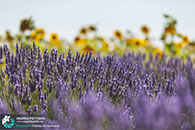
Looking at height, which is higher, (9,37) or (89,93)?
(9,37)

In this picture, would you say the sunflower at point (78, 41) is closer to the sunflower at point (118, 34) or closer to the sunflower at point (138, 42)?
the sunflower at point (118, 34)

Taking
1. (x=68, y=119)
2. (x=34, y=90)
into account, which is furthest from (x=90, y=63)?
(x=68, y=119)

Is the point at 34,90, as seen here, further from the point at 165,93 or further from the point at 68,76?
the point at 165,93

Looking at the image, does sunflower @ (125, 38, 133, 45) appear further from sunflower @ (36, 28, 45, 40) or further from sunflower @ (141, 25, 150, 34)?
sunflower @ (36, 28, 45, 40)

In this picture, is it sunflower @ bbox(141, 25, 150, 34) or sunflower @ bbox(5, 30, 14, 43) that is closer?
sunflower @ bbox(5, 30, 14, 43)

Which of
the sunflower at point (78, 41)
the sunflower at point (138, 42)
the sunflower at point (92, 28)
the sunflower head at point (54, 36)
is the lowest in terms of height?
A: the sunflower at point (138, 42)

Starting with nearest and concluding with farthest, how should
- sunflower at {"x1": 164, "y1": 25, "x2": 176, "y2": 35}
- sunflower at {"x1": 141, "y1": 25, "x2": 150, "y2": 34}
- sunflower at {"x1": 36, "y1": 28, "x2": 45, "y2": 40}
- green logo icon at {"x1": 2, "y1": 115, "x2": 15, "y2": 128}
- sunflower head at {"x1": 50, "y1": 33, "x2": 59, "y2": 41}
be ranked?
green logo icon at {"x1": 2, "y1": 115, "x2": 15, "y2": 128} < sunflower at {"x1": 164, "y1": 25, "x2": 176, "y2": 35} < sunflower at {"x1": 36, "y1": 28, "x2": 45, "y2": 40} < sunflower head at {"x1": 50, "y1": 33, "x2": 59, "y2": 41} < sunflower at {"x1": 141, "y1": 25, "x2": 150, "y2": 34}

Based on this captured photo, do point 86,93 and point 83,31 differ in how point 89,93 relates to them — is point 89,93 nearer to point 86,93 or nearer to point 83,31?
point 86,93

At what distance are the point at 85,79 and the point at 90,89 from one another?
0.63ft

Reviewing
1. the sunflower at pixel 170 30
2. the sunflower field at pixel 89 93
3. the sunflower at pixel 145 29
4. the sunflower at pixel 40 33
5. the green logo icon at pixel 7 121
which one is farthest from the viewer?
the sunflower at pixel 145 29

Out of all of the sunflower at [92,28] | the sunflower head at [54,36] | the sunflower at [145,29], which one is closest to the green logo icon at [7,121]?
the sunflower head at [54,36]

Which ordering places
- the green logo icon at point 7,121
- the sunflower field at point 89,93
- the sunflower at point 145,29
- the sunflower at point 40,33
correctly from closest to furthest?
the sunflower field at point 89,93
the green logo icon at point 7,121
the sunflower at point 40,33
the sunflower at point 145,29

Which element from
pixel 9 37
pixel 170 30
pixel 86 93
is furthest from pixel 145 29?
pixel 86 93

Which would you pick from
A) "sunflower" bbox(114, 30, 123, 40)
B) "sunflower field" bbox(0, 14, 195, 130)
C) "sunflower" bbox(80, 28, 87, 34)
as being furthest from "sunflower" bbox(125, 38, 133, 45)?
"sunflower field" bbox(0, 14, 195, 130)
